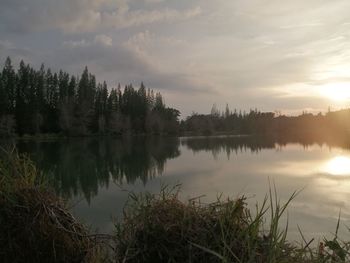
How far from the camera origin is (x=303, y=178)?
25062mm

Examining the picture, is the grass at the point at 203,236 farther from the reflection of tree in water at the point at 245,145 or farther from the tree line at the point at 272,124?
the tree line at the point at 272,124

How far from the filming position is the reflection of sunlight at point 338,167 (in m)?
28.5

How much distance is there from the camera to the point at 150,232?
123 inches

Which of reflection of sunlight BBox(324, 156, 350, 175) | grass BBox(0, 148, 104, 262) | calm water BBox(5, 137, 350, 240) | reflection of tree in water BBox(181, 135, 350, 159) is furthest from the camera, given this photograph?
reflection of tree in water BBox(181, 135, 350, 159)

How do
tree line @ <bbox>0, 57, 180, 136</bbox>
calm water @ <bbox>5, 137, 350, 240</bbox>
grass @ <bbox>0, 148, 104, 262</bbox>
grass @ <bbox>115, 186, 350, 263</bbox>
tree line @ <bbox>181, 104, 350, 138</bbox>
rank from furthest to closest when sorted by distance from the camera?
tree line @ <bbox>181, 104, 350, 138</bbox>, tree line @ <bbox>0, 57, 180, 136</bbox>, calm water @ <bbox>5, 137, 350, 240</bbox>, grass @ <bbox>0, 148, 104, 262</bbox>, grass @ <bbox>115, 186, 350, 263</bbox>

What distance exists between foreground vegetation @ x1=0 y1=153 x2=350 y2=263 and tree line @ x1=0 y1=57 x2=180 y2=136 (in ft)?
208

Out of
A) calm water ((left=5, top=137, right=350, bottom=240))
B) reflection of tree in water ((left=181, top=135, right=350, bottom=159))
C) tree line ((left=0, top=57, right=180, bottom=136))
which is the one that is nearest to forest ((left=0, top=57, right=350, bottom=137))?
tree line ((left=0, top=57, right=180, bottom=136))

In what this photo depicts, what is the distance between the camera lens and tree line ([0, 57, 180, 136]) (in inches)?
3017

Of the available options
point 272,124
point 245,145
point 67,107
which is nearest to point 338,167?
point 245,145

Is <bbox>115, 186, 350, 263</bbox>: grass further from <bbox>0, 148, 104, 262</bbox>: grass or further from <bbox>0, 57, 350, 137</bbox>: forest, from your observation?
<bbox>0, 57, 350, 137</bbox>: forest

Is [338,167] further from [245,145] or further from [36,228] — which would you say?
[245,145]

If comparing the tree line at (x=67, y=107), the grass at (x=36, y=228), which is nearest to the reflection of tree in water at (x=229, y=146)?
the tree line at (x=67, y=107)

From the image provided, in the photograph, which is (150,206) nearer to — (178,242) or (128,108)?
(178,242)

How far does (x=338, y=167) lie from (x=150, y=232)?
1239 inches
